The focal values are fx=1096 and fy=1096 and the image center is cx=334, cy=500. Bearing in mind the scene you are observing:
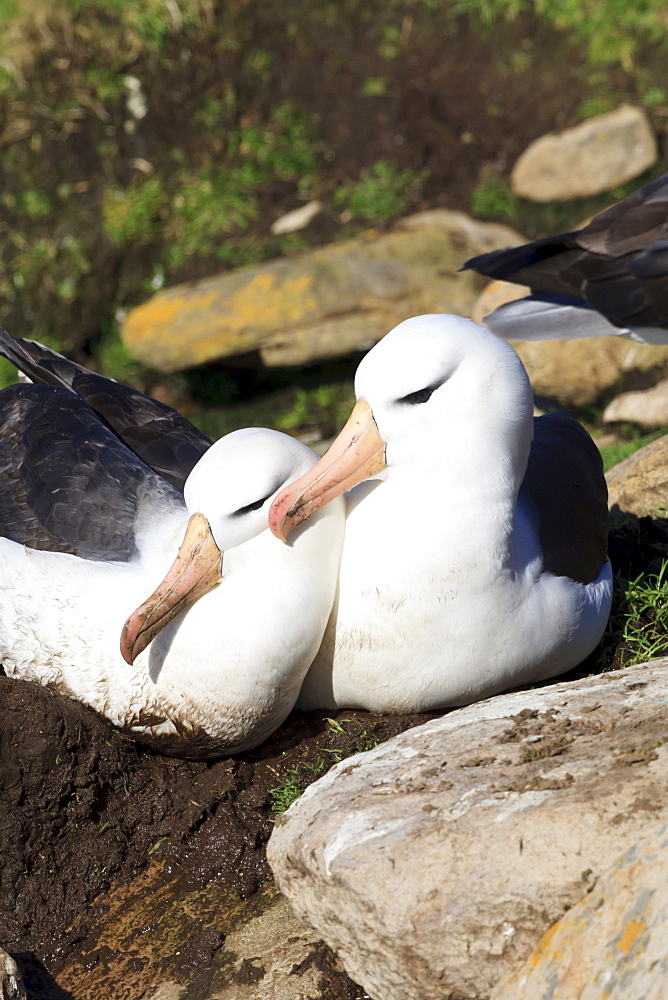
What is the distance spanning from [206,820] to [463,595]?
1038 mm

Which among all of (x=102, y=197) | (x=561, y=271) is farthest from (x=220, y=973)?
(x=102, y=197)

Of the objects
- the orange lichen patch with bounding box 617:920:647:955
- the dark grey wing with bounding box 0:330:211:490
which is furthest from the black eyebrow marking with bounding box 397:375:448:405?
the orange lichen patch with bounding box 617:920:647:955

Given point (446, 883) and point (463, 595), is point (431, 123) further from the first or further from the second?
point (446, 883)

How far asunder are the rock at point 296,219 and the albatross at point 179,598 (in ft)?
17.2

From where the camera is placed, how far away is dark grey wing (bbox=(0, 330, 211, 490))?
422 cm

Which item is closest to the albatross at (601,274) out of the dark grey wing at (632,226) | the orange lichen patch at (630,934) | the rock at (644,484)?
the dark grey wing at (632,226)

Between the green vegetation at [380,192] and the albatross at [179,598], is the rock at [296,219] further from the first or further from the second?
the albatross at [179,598]

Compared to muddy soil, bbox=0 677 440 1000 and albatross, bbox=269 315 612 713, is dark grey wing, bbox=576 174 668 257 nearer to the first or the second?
albatross, bbox=269 315 612 713

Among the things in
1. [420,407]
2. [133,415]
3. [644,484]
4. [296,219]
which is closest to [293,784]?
[420,407]

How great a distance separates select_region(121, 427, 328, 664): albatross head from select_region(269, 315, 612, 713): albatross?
0.09 m

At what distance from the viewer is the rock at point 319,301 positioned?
7.55 meters

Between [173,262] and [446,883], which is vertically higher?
[446,883]

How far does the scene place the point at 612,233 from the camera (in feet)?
17.0

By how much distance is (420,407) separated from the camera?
3.32m
